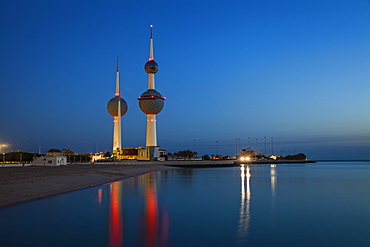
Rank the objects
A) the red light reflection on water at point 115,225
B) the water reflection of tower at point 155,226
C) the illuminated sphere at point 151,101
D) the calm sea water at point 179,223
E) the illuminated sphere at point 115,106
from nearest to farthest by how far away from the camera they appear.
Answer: the red light reflection on water at point 115,225, the water reflection of tower at point 155,226, the calm sea water at point 179,223, the illuminated sphere at point 151,101, the illuminated sphere at point 115,106

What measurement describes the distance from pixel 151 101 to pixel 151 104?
143 cm

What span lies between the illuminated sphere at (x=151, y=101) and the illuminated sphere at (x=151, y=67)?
9194mm

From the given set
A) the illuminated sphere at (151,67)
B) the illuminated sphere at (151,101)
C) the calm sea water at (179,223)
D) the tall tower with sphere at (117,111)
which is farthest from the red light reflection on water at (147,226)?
the tall tower with sphere at (117,111)

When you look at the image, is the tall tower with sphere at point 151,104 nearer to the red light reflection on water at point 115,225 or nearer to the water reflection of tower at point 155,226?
the red light reflection on water at point 115,225

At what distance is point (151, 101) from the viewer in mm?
135375

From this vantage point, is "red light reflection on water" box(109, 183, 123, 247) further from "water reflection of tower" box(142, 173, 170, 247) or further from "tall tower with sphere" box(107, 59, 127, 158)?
"tall tower with sphere" box(107, 59, 127, 158)

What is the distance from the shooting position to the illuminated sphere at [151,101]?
444 feet

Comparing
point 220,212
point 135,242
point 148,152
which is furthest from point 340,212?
point 148,152

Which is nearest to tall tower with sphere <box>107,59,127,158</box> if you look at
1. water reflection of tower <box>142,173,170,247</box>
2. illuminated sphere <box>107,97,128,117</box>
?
illuminated sphere <box>107,97,128,117</box>

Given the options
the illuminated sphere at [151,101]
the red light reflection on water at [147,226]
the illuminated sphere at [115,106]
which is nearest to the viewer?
the red light reflection on water at [147,226]

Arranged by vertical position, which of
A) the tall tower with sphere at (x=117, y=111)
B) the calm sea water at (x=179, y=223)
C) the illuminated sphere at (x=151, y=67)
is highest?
the illuminated sphere at (x=151, y=67)

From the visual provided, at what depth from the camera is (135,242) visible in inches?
474

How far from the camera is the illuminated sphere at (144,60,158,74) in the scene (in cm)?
14112

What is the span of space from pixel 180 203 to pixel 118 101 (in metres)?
127
